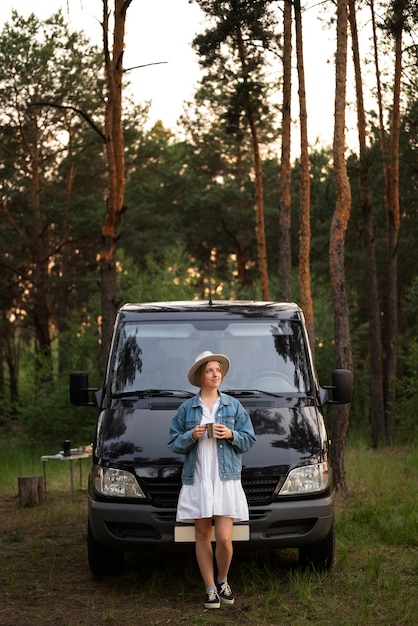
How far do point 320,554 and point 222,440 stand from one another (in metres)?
1.60

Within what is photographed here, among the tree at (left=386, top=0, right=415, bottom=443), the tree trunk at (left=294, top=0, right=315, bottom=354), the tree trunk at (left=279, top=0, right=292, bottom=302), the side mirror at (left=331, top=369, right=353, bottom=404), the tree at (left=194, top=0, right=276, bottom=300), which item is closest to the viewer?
the side mirror at (left=331, top=369, right=353, bottom=404)

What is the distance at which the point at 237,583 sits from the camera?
8.21 metres

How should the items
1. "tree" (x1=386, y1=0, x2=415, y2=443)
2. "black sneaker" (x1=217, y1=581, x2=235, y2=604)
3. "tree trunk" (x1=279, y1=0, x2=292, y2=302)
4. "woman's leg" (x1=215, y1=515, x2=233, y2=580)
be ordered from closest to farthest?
"woman's leg" (x1=215, y1=515, x2=233, y2=580) < "black sneaker" (x1=217, y1=581, x2=235, y2=604) < "tree trunk" (x1=279, y1=0, x2=292, y2=302) < "tree" (x1=386, y1=0, x2=415, y2=443)

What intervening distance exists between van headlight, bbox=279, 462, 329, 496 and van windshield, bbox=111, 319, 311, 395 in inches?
37.2

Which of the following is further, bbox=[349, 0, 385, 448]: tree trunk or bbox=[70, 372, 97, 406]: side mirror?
bbox=[349, 0, 385, 448]: tree trunk

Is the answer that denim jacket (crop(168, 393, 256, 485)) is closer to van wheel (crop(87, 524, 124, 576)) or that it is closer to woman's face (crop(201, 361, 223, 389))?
woman's face (crop(201, 361, 223, 389))

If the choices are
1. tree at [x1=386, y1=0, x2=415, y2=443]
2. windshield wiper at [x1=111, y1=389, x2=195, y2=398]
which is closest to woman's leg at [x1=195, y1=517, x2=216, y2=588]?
windshield wiper at [x1=111, y1=389, x2=195, y2=398]

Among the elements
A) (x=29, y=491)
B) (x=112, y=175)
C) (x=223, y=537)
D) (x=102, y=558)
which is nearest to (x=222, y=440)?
(x=223, y=537)

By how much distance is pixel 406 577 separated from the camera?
27.2 ft

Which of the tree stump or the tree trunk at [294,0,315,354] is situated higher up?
the tree trunk at [294,0,315,354]

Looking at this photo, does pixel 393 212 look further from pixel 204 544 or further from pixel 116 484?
pixel 204 544

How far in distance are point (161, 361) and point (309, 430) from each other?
57.4 inches

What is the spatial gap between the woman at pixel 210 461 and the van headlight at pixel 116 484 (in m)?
0.51

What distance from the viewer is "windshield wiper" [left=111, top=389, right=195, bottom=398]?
843 centimetres
